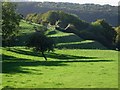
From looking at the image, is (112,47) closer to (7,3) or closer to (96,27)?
(96,27)

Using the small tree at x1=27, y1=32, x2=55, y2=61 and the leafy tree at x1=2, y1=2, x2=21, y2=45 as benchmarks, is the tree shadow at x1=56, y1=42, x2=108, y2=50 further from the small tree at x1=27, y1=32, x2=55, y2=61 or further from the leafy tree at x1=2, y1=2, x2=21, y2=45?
the small tree at x1=27, y1=32, x2=55, y2=61

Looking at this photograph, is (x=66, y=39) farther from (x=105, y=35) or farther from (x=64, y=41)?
(x=105, y=35)

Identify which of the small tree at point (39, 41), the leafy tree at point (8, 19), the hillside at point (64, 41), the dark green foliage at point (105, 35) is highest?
the leafy tree at point (8, 19)

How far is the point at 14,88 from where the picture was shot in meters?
31.7

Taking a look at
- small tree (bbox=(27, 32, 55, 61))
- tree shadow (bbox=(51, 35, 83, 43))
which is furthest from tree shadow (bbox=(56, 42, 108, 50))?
small tree (bbox=(27, 32, 55, 61))

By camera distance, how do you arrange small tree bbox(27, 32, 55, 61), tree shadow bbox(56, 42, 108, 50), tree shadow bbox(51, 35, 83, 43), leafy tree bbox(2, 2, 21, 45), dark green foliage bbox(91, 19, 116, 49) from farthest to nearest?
dark green foliage bbox(91, 19, 116, 49)
tree shadow bbox(51, 35, 83, 43)
tree shadow bbox(56, 42, 108, 50)
leafy tree bbox(2, 2, 21, 45)
small tree bbox(27, 32, 55, 61)

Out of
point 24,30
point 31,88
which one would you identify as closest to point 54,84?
point 31,88

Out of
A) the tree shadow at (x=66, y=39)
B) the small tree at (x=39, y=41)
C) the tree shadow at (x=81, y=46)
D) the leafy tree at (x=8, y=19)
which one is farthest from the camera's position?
the tree shadow at (x=66, y=39)

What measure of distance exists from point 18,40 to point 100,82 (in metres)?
98.8

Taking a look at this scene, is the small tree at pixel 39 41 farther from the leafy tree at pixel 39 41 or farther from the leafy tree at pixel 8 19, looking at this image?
the leafy tree at pixel 8 19

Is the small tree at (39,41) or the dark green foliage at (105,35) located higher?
the small tree at (39,41)

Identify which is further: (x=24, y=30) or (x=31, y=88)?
(x=24, y=30)

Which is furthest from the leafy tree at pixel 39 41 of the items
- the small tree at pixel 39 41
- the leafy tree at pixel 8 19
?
the leafy tree at pixel 8 19

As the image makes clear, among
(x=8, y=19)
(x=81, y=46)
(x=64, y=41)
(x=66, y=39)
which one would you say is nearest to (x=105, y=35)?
(x=66, y=39)
